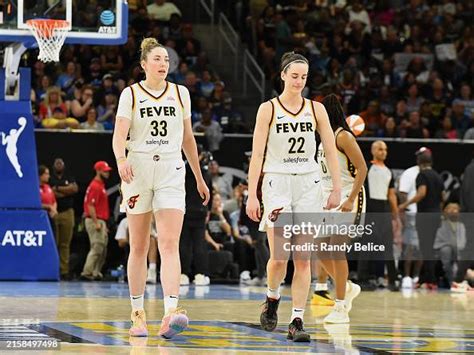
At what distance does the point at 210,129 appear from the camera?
1933 centimetres

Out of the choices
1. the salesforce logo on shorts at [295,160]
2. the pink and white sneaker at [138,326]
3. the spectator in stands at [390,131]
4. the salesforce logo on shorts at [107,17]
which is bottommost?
the pink and white sneaker at [138,326]

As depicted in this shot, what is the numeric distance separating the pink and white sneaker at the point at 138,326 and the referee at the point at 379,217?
848 cm

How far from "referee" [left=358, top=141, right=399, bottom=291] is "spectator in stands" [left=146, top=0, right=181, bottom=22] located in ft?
24.6

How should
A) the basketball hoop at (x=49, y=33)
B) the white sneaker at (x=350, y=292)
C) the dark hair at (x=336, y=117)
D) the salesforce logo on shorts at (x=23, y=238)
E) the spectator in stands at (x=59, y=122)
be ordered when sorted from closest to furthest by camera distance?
the dark hair at (x=336, y=117) < the white sneaker at (x=350, y=292) < the basketball hoop at (x=49, y=33) < the salesforce logo on shorts at (x=23, y=238) < the spectator in stands at (x=59, y=122)

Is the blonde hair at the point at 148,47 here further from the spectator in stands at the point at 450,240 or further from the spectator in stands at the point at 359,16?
the spectator in stands at the point at 359,16

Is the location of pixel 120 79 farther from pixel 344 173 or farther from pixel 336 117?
pixel 336 117

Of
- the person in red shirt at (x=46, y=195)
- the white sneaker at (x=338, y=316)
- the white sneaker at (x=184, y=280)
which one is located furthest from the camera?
the person in red shirt at (x=46, y=195)

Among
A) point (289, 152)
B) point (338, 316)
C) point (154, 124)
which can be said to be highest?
point (154, 124)

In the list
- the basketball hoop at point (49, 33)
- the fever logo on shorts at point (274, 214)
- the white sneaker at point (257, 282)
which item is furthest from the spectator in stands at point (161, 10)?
the fever logo on shorts at point (274, 214)

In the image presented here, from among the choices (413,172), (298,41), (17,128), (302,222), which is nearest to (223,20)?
(298,41)

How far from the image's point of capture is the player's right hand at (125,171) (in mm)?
8633

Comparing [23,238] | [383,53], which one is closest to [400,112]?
[383,53]

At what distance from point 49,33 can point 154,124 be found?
618 centimetres

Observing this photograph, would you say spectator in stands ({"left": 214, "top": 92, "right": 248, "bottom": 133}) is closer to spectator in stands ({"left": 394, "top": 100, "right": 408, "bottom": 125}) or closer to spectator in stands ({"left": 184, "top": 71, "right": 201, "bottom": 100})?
spectator in stands ({"left": 184, "top": 71, "right": 201, "bottom": 100})
